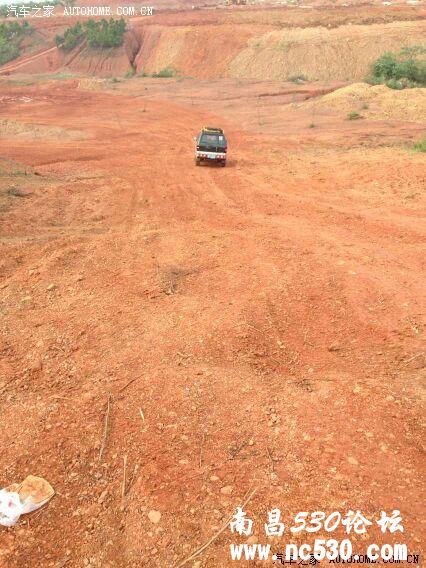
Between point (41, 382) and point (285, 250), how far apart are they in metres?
6.93

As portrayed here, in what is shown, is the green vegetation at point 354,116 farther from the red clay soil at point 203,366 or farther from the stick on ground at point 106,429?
the stick on ground at point 106,429

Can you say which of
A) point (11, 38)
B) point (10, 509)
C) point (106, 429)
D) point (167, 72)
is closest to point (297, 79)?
point (167, 72)

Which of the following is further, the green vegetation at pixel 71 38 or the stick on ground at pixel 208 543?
the green vegetation at pixel 71 38

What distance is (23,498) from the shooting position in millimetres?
4969

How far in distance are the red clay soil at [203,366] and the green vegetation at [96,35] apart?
5766 centimetres

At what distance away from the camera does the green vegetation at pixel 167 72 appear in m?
53.7

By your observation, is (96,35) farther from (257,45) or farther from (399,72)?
(399,72)

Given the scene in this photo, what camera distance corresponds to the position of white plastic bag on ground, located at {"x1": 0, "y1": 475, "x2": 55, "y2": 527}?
480 centimetres

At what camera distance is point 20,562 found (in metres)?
4.46

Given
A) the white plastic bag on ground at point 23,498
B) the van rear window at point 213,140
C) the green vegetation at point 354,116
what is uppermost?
the green vegetation at point 354,116

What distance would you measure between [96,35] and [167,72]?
57.5 feet

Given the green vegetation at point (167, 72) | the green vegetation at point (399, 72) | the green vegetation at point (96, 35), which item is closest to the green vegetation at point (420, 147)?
the green vegetation at point (399, 72)

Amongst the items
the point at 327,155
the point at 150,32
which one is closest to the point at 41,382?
the point at 327,155

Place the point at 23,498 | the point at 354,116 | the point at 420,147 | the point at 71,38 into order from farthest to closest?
the point at 71,38, the point at 354,116, the point at 420,147, the point at 23,498
